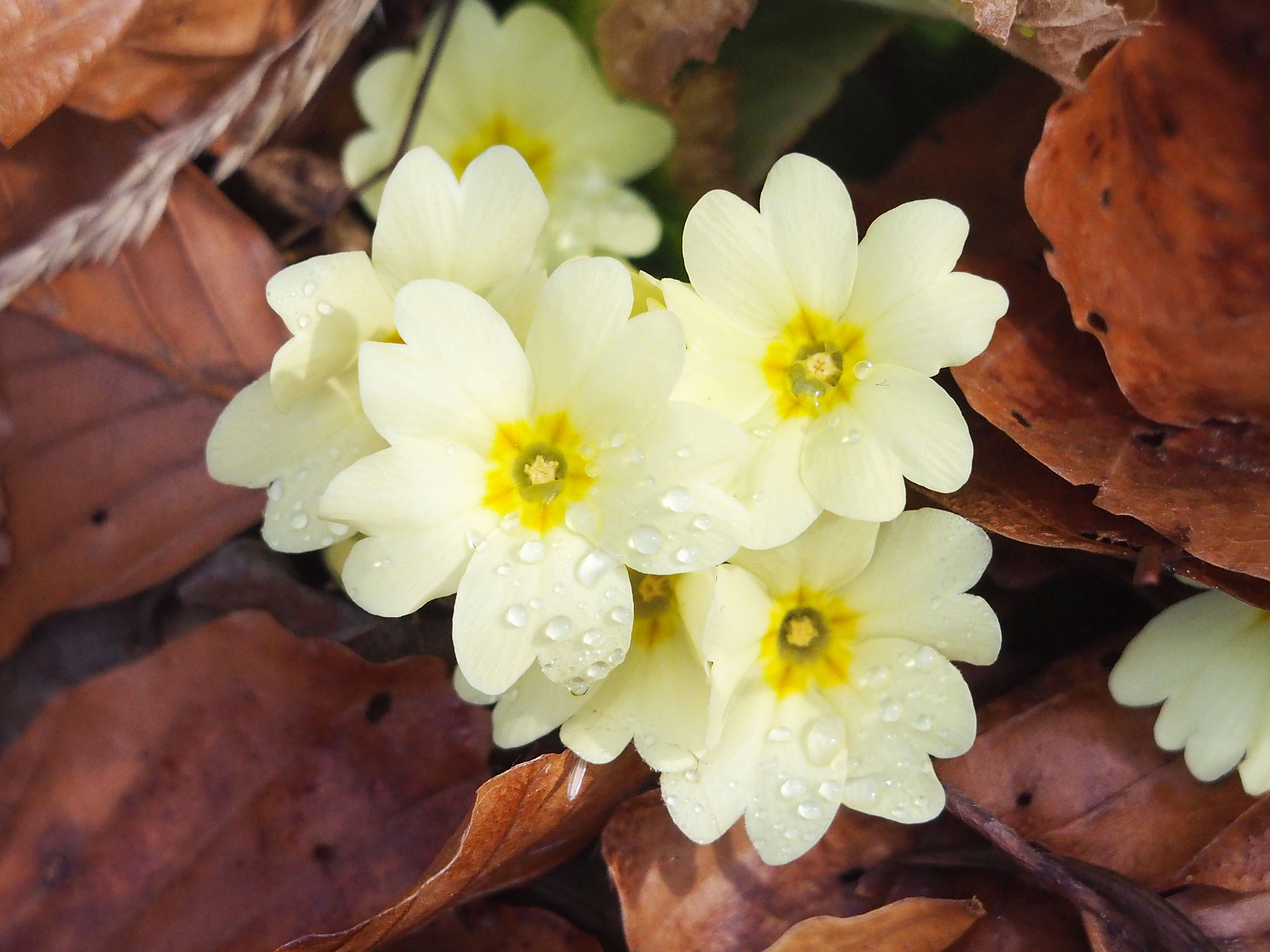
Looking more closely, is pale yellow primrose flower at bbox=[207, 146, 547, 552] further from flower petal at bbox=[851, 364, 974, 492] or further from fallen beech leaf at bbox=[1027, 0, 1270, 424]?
fallen beech leaf at bbox=[1027, 0, 1270, 424]

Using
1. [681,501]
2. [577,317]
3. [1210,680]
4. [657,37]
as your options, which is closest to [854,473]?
[681,501]

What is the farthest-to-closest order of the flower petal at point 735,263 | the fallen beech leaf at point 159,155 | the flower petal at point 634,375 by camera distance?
the fallen beech leaf at point 159,155 < the flower petal at point 735,263 < the flower petal at point 634,375

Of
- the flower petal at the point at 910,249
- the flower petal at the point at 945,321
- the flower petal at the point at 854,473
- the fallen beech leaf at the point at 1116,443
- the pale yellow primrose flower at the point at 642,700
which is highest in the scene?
the flower petal at the point at 910,249

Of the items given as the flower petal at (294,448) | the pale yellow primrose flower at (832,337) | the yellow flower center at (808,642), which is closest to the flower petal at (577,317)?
the pale yellow primrose flower at (832,337)

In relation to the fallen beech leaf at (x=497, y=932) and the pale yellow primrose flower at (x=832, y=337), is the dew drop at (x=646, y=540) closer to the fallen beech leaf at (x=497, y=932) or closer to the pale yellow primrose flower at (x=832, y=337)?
the pale yellow primrose flower at (x=832, y=337)

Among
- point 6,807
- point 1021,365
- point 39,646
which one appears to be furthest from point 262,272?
point 1021,365

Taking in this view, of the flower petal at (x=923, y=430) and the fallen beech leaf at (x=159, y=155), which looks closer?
the flower petal at (x=923, y=430)

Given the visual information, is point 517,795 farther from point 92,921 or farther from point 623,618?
point 92,921

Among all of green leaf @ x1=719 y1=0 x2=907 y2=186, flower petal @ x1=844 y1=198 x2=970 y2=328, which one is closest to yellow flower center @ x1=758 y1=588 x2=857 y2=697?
flower petal @ x1=844 y1=198 x2=970 y2=328
